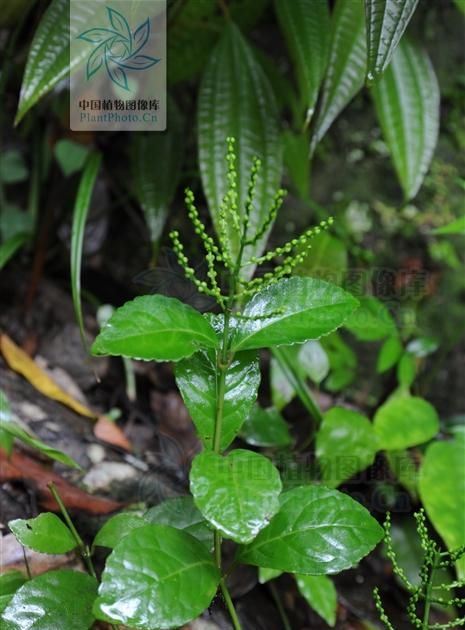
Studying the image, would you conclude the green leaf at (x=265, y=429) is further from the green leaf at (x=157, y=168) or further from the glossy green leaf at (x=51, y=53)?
the glossy green leaf at (x=51, y=53)

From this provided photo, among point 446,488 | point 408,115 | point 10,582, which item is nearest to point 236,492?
point 10,582

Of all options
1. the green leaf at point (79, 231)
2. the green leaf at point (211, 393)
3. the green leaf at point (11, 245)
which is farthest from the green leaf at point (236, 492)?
the green leaf at point (11, 245)

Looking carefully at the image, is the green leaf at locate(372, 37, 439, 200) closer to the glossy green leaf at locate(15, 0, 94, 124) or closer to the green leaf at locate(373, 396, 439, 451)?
the green leaf at locate(373, 396, 439, 451)

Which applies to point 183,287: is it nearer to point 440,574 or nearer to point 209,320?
point 209,320

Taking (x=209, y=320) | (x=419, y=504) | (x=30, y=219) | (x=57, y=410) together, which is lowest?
(x=419, y=504)

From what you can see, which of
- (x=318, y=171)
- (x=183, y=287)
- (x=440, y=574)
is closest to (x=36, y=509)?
(x=183, y=287)
